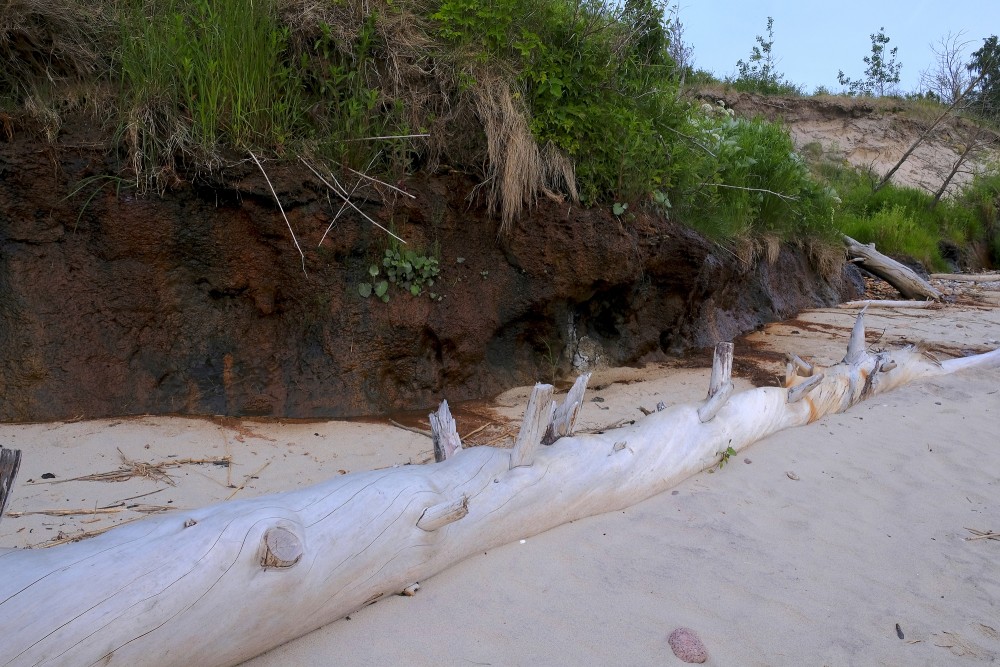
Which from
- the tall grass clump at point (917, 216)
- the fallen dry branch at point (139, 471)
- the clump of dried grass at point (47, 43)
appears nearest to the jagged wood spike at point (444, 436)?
the fallen dry branch at point (139, 471)

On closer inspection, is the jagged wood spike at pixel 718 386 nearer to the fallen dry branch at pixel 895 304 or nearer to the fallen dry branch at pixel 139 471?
the fallen dry branch at pixel 139 471

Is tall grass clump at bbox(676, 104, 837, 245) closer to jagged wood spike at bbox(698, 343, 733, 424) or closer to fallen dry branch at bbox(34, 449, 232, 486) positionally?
jagged wood spike at bbox(698, 343, 733, 424)

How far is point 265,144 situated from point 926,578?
3912 millimetres

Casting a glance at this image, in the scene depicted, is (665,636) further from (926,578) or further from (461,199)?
(461,199)

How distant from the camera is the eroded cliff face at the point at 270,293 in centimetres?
386

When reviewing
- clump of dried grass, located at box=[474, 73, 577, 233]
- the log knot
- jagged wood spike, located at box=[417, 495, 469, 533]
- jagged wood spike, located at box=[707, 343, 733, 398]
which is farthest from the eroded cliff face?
the log knot

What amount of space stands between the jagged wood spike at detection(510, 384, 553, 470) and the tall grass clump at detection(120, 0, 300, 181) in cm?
247

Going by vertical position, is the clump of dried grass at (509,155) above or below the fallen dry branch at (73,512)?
above

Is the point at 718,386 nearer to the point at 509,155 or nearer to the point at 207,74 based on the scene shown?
the point at 509,155

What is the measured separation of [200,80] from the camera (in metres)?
3.98

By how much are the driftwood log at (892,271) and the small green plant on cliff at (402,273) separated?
739 centimetres

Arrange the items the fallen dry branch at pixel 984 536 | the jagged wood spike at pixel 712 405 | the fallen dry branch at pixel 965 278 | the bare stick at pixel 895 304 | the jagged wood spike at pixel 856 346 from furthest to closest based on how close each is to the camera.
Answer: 1. the fallen dry branch at pixel 965 278
2. the bare stick at pixel 895 304
3. the jagged wood spike at pixel 856 346
4. the jagged wood spike at pixel 712 405
5. the fallen dry branch at pixel 984 536

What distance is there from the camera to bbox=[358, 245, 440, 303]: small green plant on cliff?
4422 mm

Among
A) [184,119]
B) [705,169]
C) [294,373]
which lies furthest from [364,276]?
[705,169]
